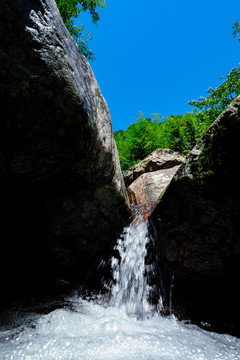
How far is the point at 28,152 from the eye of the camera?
6.43ft

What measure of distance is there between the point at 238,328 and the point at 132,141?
8.65 meters

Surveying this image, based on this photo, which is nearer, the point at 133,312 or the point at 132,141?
the point at 133,312

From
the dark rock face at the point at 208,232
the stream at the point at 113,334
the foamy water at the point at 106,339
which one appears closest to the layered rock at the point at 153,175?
the dark rock face at the point at 208,232

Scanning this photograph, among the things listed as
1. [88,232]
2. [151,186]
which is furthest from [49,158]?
[151,186]

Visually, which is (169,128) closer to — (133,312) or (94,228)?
(94,228)

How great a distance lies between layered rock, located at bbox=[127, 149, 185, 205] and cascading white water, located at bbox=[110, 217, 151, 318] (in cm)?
124

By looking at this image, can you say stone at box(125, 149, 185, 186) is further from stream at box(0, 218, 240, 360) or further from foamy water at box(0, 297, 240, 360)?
foamy water at box(0, 297, 240, 360)

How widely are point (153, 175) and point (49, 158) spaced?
11.9ft

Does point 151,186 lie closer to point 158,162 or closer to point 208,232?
point 158,162

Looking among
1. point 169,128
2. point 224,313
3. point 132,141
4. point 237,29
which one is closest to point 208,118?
point 169,128

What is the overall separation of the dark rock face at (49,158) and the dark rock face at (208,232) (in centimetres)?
116

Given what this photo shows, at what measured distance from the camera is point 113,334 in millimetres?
1532

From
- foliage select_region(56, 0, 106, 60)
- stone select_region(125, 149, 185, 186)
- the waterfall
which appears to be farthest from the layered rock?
foliage select_region(56, 0, 106, 60)

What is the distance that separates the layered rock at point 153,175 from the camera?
15.0 feet
